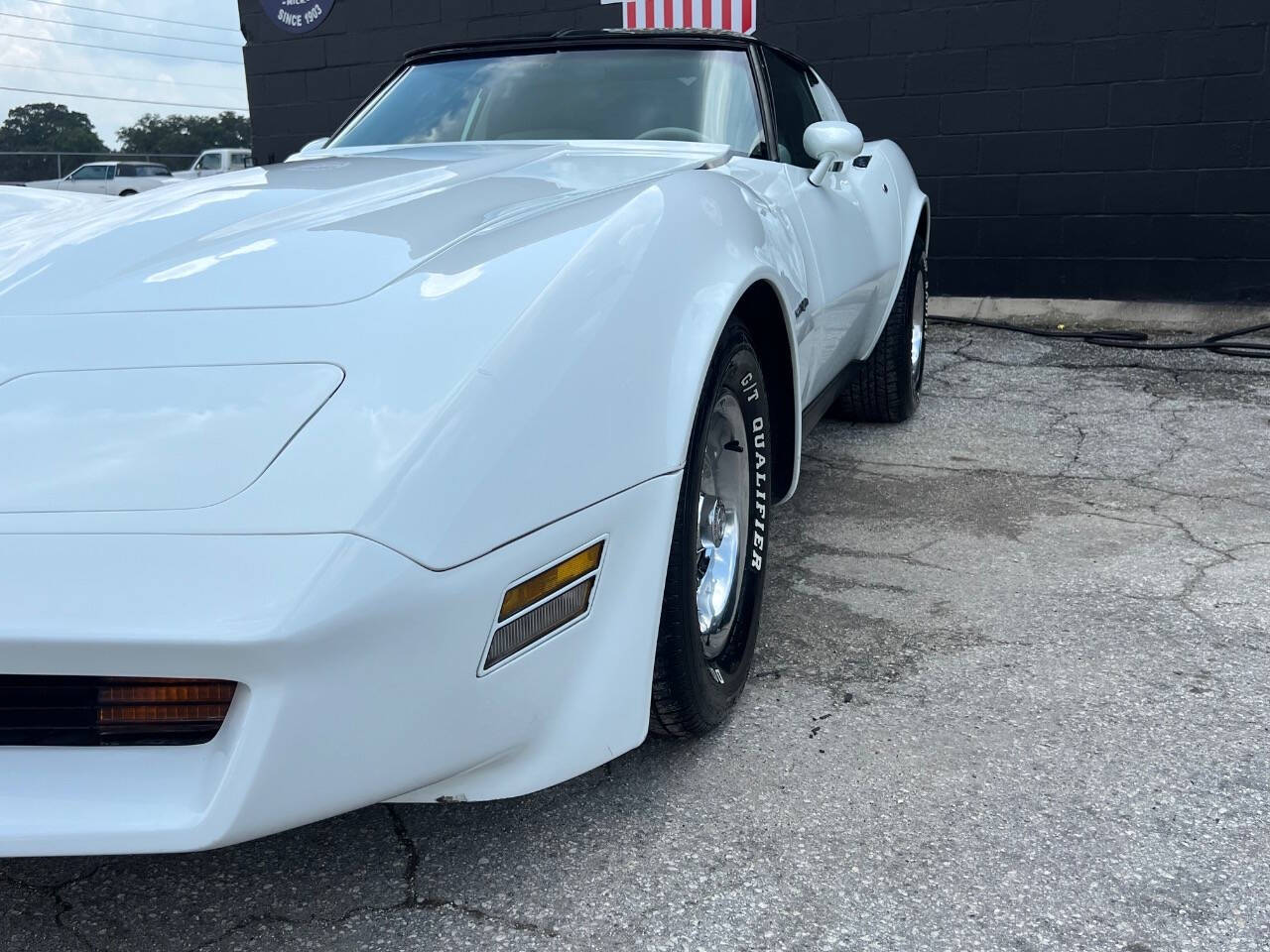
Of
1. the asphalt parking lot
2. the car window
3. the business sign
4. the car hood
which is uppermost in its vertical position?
the business sign

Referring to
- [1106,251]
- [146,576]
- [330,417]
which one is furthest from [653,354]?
[1106,251]

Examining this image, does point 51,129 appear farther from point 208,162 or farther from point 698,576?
point 698,576

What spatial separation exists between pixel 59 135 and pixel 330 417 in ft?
143

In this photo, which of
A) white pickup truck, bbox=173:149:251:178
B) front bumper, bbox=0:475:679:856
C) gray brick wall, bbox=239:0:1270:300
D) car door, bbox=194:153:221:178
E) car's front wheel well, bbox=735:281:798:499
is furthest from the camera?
car door, bbox=194:153:221:178

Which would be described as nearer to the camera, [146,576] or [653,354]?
[146,576]

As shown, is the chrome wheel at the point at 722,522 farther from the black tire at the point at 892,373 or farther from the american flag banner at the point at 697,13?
the american flag banner at the point at 697,13

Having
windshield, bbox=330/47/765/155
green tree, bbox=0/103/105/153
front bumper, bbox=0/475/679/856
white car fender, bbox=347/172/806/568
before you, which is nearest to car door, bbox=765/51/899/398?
windshield, bbox=330/47/765/155

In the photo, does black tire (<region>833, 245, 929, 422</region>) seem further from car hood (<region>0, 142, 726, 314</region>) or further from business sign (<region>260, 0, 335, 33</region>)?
business sign (<region>260, 0, 335, 33</region>)

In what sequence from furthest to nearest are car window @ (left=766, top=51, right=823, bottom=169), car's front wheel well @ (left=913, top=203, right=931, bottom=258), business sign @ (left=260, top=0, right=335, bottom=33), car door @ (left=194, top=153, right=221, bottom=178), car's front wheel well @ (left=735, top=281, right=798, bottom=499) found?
car door @ (left=194, top=153, right=221, bottom=178), business sign @ (left=260, top=0, right=335, bottom=33), car's front wheel well @ (left=913, top=203, right=931, bottom=258), car window @ (left=766, top=51, right=823, bottom=169), car's front wheel well @ (left=735, top=281, right=798, bottom=499)

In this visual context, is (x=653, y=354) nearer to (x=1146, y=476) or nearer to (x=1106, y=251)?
(x=1146, y=476)

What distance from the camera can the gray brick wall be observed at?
6.26 meters

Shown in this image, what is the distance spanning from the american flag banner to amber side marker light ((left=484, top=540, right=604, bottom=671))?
6499mm

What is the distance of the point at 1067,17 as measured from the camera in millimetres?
6469

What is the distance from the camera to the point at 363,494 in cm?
131
